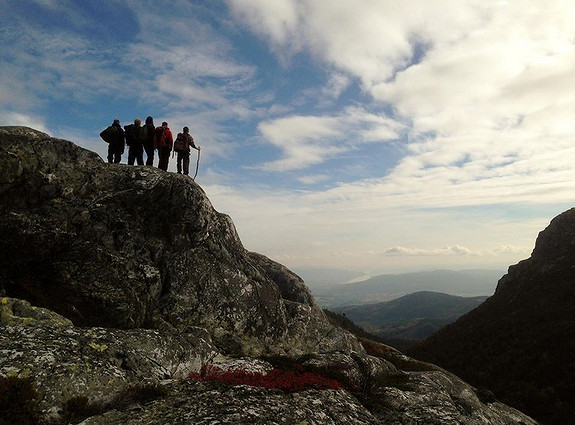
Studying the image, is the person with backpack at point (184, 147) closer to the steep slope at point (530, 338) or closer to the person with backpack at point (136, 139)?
the person with backpack at point (136, 139)

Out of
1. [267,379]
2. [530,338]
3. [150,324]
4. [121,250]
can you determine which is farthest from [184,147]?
[530,338]

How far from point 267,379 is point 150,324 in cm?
958

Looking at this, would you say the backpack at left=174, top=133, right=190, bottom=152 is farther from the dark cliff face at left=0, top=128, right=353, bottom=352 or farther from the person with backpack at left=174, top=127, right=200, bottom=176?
the dark cliff face at left=0, top=128, right=353, bottom=352

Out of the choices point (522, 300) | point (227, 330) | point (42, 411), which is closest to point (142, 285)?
point (227, 330)

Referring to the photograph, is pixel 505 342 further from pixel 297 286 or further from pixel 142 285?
pixel 142 285

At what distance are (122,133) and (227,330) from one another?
744 inches

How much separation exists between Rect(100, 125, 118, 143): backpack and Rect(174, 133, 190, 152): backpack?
16.3 ft

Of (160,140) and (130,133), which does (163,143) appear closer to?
(160,140)

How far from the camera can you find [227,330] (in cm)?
2250

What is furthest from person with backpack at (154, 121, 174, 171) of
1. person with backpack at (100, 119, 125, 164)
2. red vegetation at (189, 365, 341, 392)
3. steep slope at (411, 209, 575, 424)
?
steep slope at (411, 209, 575, 424)

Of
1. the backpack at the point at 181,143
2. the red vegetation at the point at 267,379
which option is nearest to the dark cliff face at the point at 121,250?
the backpack at the point at 181,143

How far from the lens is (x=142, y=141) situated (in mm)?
27516

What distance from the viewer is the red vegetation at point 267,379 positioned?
13070 millimetres

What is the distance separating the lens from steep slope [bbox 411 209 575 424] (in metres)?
55.7
